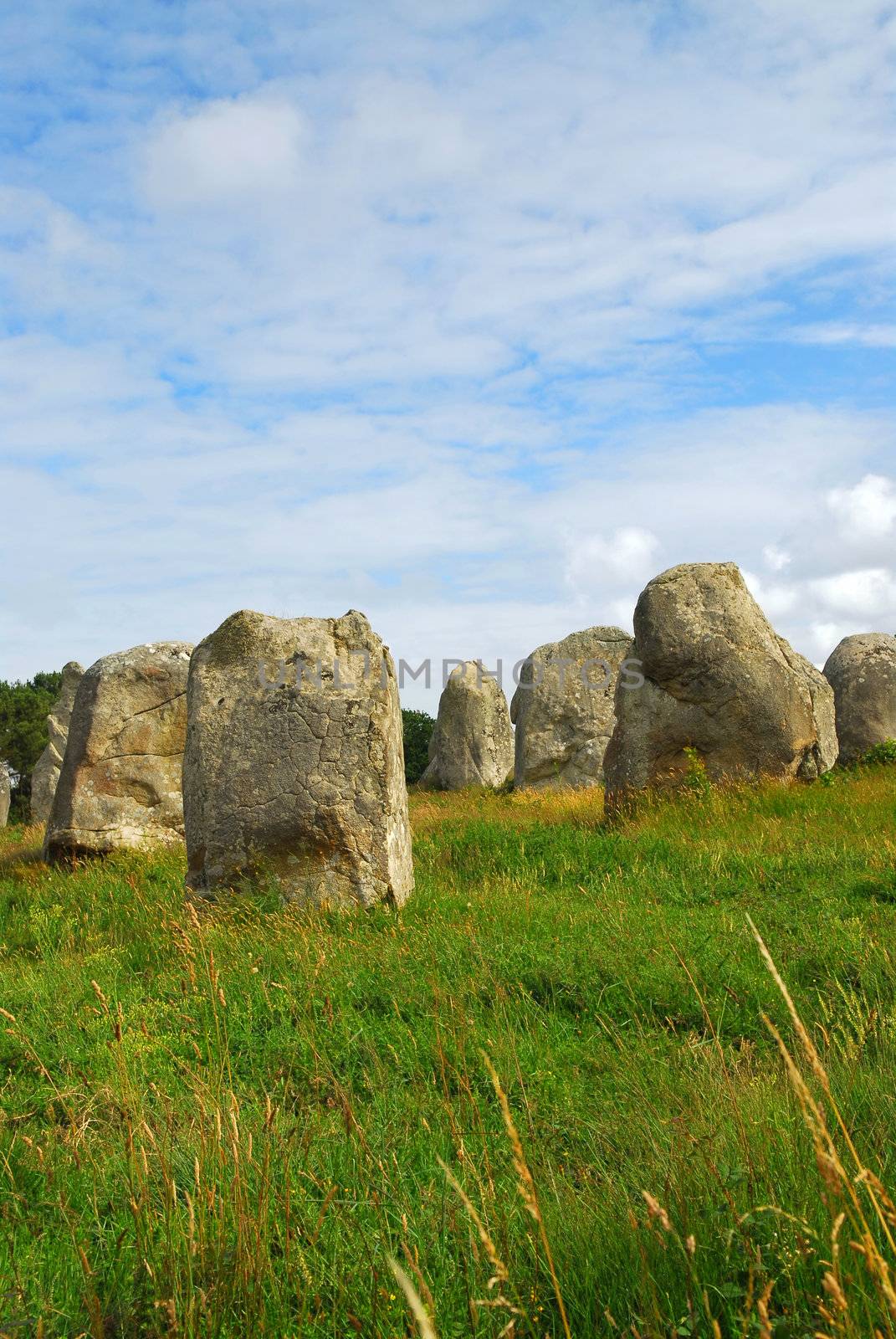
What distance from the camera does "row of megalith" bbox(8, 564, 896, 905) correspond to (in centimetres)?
867

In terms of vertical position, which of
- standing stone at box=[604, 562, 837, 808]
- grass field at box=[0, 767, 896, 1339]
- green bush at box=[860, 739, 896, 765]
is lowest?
grass field at box=[0, 767, 896, 1339]

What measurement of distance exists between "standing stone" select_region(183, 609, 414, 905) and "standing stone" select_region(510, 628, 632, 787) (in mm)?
12785

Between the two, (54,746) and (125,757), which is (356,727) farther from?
(54,746)

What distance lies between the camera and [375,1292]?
106 inches

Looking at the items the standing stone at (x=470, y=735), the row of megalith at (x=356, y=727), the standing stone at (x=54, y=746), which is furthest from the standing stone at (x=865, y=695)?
the standing stone at (x=54, y=746)

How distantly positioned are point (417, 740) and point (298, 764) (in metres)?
26.7

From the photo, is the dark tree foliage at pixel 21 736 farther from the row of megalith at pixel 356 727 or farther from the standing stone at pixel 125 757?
the standing stone at pixel 125 757

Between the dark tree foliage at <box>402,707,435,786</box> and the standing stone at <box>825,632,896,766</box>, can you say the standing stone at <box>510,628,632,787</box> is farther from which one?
the dark tree foliage at <box>402,707,435,786</box>

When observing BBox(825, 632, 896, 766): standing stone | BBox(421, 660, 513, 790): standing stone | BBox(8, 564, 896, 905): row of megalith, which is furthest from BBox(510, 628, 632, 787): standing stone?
BBox(825, 632, 896, 766): standing stone

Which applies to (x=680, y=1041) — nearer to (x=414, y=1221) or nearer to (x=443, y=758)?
(x=414, y=1221)

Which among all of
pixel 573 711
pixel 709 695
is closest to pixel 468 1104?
pixel 709 695

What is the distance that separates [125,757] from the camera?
525 inches

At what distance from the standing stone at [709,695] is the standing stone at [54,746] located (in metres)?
14.5

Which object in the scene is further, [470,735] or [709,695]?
[470,735]
